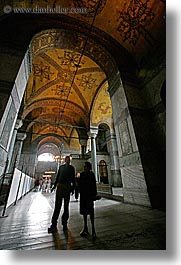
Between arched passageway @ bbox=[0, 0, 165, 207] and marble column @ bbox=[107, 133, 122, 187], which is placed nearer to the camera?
arched passageway @ bbox=[0, 0, 165, 207]

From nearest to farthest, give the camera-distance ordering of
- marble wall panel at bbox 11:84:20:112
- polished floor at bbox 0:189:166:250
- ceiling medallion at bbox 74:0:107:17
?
polished floor at bbox 0:189:166:250 → marble wall panel at bbox 11:84:20:112 → ceiling medallion at bbox 74:0:107:17

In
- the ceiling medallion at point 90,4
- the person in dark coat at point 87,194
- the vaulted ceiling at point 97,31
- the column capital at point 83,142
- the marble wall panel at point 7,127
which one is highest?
the ceiling medallion at point 90,4

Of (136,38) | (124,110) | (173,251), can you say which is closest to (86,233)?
(173,251)

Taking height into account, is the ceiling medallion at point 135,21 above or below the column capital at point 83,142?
above

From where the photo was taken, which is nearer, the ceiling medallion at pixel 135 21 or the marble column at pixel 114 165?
the ceiling medallion at pixel 135 21

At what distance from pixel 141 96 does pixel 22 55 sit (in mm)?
3778

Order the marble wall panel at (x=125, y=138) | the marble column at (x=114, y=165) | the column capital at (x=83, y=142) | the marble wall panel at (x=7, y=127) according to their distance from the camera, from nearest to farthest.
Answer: the marble wall panel at (x=7, y=127)
the marble wall panel at (x=125, y=138)
the marble column at (x=114, y=165)
the column capital at (x=83, y=142)

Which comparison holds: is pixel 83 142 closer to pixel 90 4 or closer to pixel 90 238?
pixel 90 4

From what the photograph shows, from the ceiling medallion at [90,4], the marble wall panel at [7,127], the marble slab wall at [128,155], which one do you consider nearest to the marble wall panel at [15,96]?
the marble wall panel at [7,127]

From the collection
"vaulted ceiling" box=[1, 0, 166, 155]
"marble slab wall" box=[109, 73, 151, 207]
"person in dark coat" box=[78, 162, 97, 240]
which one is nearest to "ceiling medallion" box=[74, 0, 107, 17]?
"vaulted ceiling" box=[1, 0, 166, 155]

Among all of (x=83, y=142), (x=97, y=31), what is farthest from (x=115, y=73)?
(x=83, y=142)

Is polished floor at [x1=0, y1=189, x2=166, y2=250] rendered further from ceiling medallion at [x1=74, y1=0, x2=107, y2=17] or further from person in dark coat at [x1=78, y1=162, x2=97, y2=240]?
ceiling medallion at [x1=74, y1=0, x2=107, y2=17]

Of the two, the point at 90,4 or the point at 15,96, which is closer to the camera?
the point at 15,96

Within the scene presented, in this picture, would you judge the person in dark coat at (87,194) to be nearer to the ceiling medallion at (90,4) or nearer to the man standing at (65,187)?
the man standing at (65,187)
